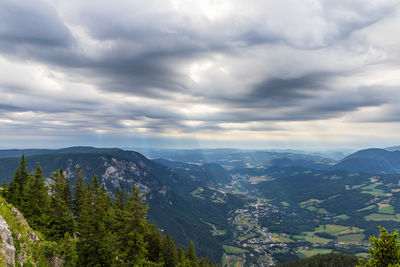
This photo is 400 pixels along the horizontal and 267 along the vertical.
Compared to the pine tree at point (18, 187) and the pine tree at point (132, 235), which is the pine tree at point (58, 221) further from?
the pine tree at point (132, 235)

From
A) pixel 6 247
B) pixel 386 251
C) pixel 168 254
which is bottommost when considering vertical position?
pixel 168 254

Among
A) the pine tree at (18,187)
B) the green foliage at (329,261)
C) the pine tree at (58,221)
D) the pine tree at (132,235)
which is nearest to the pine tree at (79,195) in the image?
the pine tree at (58,221)

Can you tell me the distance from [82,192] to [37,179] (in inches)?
544

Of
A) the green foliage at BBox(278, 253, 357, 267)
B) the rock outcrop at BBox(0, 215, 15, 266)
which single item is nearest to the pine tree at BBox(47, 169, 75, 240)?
the rock outcrop at BBox(0, 215, 15, 266)

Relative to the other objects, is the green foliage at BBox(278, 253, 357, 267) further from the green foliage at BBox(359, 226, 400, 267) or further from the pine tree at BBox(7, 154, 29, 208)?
the pine tree at BBox(7, 154, 29, 208)

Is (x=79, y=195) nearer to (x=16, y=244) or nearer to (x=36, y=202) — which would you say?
(x=36, y=202)

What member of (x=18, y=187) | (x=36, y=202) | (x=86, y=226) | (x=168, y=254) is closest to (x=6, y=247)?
(x=86, y=226)

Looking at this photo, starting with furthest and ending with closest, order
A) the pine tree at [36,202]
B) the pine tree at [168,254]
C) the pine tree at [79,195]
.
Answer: the pine tree at [168,254]
the pine tree at [79,195]
the pine tree at [36,202]

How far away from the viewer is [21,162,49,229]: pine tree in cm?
3978

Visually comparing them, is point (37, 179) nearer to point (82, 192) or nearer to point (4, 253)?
point (82, 192)

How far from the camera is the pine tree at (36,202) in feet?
131

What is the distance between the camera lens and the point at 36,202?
4316 centimetres

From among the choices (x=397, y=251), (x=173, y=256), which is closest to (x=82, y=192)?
(x=173, y=256)

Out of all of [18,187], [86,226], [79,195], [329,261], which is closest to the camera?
[86,226]
